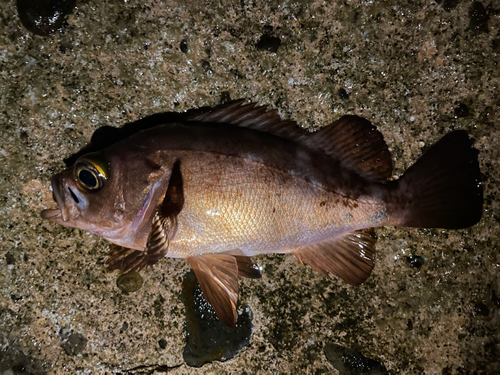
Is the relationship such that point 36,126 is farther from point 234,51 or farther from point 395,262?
point 395,262

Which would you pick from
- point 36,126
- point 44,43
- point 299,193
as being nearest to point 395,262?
→ point 299,193

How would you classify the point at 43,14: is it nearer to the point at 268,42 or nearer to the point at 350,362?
the point at 268,42

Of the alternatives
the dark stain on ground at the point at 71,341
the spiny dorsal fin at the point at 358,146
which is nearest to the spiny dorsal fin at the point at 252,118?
the spiny dorsal fin at the point at 358,146

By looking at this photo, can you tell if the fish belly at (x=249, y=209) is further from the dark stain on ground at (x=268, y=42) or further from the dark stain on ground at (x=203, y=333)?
the dark stain on ground at (x=268, y=42)

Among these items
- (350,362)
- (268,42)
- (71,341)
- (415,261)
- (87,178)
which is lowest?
(71,341)

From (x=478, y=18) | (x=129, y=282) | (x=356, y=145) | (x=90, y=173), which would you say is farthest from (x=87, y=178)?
(x=478, y=18)

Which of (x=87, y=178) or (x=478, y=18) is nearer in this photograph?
(x=87, y=178)

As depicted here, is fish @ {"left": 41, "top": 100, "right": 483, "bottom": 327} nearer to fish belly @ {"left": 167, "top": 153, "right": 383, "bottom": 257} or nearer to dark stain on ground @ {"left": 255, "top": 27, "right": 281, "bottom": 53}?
fish belly @ {"left": 167, "top": 153, "right": 383, "bottom": 257}
